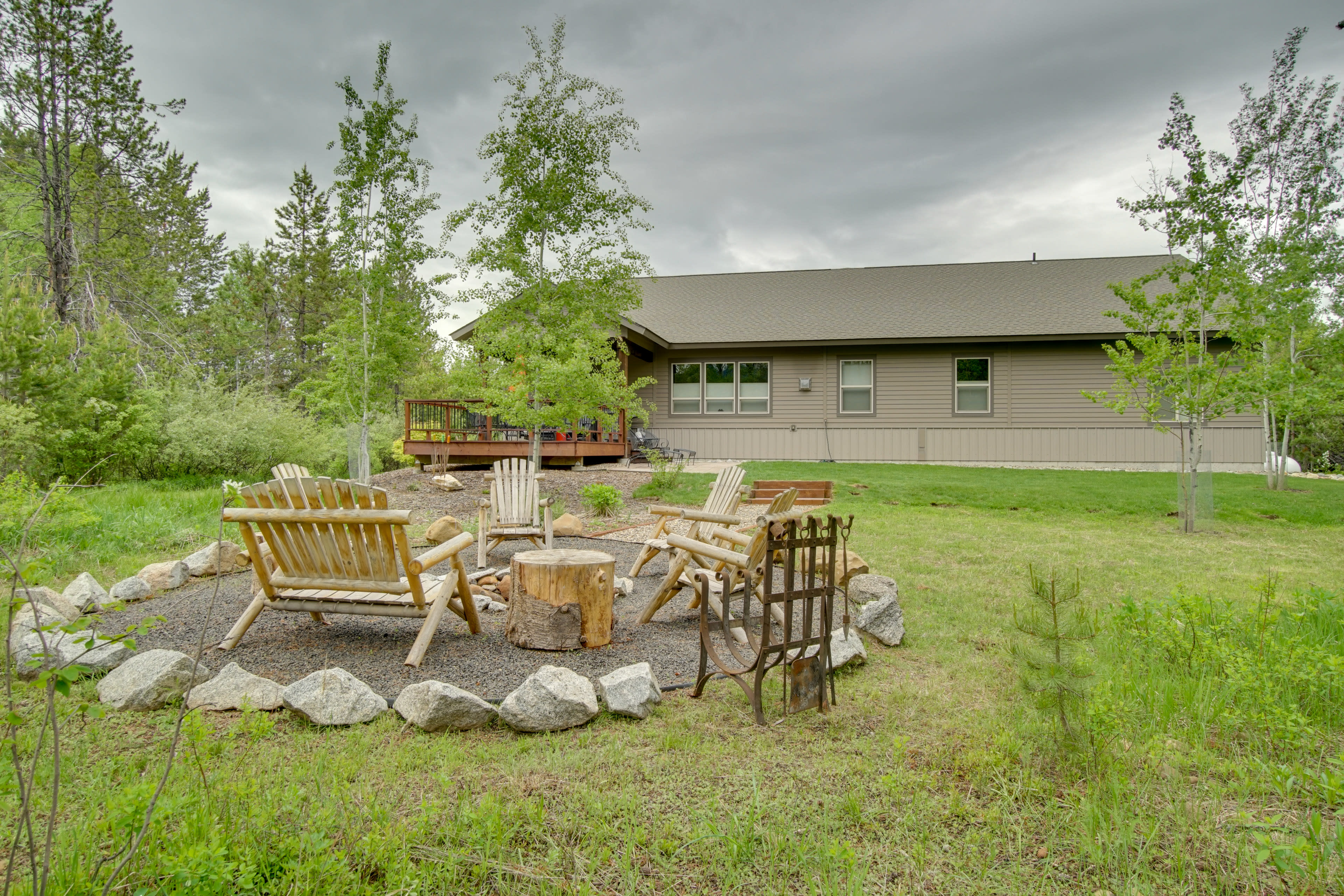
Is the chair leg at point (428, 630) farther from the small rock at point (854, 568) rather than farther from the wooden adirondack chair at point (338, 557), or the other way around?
the small rock at point (854, 568)

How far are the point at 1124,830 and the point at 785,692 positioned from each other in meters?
1.24

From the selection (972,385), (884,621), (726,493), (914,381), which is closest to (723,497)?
(726,493)

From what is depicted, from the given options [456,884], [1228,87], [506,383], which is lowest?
[456,884]

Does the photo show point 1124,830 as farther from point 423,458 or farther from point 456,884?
point 423,458

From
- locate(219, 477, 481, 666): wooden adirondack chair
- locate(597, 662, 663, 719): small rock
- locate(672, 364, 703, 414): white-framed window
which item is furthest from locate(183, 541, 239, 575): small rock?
locate(672, 364, 703, 414): white-framed window

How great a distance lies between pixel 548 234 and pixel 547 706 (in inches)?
396

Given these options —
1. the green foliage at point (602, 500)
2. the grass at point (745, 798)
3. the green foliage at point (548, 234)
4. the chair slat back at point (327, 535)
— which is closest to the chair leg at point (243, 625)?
the chair slat back at point (327, 535)

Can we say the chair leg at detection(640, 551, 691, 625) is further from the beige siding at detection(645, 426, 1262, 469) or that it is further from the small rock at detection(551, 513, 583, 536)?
the beige siding at detection(645, 426, 1262, 469)

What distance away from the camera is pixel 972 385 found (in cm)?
1675

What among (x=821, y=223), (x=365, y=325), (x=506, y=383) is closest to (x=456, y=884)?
(x=506, y=383)

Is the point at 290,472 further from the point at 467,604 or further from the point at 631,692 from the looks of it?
the point at 631,692

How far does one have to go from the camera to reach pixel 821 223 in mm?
21094

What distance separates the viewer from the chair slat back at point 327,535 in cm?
368

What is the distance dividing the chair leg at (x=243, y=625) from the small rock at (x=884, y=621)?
342 cm
